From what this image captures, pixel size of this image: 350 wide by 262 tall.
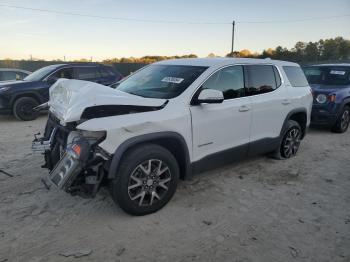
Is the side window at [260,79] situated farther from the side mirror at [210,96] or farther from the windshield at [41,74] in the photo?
the windshield at [41,74]

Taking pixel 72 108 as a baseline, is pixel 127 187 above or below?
below

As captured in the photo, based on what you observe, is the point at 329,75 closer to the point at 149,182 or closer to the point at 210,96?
the point at 210,96

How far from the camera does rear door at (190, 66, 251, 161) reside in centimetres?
383

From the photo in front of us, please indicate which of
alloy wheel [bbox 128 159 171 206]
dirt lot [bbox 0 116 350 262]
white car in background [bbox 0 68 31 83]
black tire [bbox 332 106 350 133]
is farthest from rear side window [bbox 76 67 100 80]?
black tire [bbox 332 106 350 133]

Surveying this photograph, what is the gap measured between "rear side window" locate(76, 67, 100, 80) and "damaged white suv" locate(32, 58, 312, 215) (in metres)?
5.61

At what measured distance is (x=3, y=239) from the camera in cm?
306

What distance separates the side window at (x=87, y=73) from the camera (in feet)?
32.2

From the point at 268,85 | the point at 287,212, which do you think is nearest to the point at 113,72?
the point at 268,85

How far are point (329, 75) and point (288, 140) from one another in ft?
12.6

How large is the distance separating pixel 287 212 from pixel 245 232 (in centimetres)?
75

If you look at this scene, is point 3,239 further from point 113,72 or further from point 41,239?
point 113,72

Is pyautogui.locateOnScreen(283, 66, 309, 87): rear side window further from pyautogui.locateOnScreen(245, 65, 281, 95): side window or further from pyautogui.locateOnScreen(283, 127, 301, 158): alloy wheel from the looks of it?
pyautogui.locateOnScreen(283, 127, 301, 158): alloy wheel

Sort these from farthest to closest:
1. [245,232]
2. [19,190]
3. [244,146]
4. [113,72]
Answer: [113,72] < [244,146] < [19,190] < [245,232]

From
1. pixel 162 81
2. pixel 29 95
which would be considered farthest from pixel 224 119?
pixel 29 95
